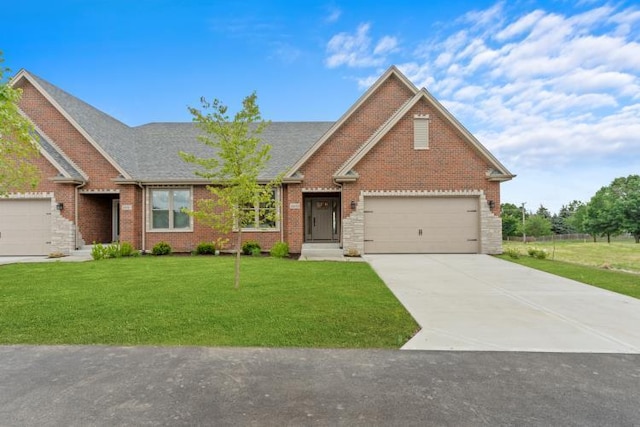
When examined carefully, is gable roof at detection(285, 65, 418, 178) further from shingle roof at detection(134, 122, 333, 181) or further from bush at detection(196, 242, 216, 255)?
bush at detection(196, 242, 216, 255)

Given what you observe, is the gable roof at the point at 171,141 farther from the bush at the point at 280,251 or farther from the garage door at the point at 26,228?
the bush at the point at 280,251

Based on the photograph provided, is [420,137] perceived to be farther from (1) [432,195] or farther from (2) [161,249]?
(2) [161,249]

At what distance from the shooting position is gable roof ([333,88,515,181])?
47.4 ft

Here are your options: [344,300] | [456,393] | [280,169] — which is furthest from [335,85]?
[456,393]

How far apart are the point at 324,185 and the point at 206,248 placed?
21.7 ft

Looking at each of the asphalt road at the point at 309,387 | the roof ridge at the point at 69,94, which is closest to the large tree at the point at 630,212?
the asphalt road at the point at 309,387

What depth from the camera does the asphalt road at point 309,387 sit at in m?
2.90

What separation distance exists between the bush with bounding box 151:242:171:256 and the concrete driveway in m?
10.7

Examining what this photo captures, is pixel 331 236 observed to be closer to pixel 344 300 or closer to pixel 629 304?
pixel 344 300

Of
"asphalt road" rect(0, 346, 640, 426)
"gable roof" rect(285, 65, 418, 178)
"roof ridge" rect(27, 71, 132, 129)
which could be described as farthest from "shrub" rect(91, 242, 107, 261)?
"asphalt road" rect(0, 346, 640, 426)

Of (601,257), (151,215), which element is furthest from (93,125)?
(601,257)

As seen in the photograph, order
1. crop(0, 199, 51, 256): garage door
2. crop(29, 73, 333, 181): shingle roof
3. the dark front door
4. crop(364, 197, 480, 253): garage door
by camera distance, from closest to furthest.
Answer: crop(364, 197, 480, 253): garage door, crop(0, 199, 51, 256): garage door, crop(29, 73, 333, 181): shingle roof, the dark front door

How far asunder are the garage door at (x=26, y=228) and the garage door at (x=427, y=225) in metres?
15.5

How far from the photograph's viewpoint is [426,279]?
9273 millimetres
